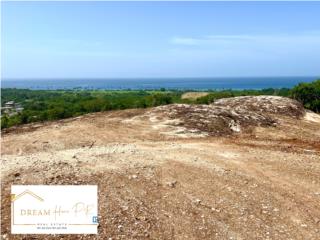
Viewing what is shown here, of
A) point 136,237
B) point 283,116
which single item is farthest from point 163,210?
point 283,116

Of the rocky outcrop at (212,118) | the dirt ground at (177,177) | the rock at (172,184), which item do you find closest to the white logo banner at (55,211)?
the dirt ground at (177,177)

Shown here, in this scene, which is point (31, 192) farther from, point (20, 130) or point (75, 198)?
point (20, 130)

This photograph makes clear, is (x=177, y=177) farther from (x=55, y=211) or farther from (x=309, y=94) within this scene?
(x=309, y=94)

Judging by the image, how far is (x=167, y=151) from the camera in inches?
543

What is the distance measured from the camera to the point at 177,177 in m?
11.1

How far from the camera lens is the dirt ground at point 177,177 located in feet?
28.1


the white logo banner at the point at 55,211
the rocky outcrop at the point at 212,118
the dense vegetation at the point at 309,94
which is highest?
the dense vegetation at the point at 309,94

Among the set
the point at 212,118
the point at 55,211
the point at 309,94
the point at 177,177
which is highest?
the point at 309,94

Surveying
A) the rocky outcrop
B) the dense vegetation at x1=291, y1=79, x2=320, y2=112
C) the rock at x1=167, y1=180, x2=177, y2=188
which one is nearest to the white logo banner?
the rock at x1=167, y1=180, x2=177, y2=188

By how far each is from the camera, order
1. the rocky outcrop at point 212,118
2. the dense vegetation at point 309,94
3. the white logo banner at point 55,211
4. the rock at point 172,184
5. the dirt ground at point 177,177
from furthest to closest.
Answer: the dense vegetation at point 309,94 → the rocky outcrop at point 212,118 → the rock at point 172,184 → the dirt ground at point 177,177 → the white logo banner at point 55,211

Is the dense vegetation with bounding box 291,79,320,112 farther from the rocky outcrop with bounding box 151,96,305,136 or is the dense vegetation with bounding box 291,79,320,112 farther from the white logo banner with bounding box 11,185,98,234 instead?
the white logo banner with bounding box 11,185,98,234

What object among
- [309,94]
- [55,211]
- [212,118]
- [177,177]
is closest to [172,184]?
[177,177]

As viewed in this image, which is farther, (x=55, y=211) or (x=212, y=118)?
(x=212, y=118)

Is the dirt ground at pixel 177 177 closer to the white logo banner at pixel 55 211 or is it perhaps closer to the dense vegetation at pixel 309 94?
the white logo banner at pixel 55 211
